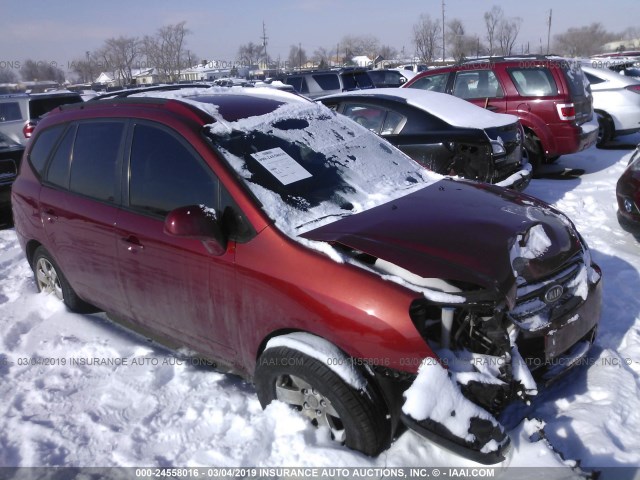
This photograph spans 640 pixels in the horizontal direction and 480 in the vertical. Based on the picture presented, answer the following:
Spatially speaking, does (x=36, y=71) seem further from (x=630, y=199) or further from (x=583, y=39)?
(x=583, y=39)

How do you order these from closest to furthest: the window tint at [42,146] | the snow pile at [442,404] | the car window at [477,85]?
the snow pile at [442,404]
the window tint at [42,146]
the car window at [477,85]

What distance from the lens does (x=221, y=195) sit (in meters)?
3.06

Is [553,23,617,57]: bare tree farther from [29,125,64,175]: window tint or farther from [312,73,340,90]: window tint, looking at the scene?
[29,125,64,175]: window tint

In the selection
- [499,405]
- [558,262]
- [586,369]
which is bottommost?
[586,369]

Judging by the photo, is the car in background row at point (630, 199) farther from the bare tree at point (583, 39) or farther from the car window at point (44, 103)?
the bare tree at point (583, 39)

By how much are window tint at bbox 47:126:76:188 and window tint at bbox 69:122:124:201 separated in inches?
3.4

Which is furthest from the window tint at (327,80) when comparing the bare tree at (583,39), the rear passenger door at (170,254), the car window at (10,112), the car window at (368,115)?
the bare tree at (583,39)

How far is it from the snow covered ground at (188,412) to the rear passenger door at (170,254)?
327 millimetres

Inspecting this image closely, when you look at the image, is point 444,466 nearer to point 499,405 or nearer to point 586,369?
point 499,405

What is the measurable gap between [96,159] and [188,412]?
1855mm

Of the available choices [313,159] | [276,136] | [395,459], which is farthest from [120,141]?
[395,459]

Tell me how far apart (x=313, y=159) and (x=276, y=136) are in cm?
26

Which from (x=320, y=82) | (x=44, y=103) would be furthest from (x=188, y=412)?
(x=320, y=82)

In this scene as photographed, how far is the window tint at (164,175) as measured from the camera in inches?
125
